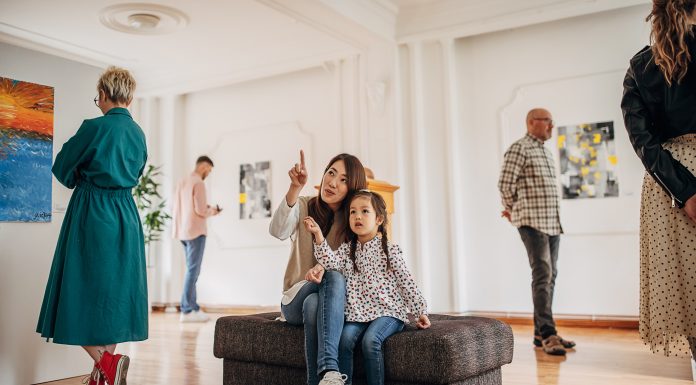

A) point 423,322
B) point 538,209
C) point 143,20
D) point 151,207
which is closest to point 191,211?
point 151,207

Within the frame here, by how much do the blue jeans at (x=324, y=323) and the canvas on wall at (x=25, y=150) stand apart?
1647mm

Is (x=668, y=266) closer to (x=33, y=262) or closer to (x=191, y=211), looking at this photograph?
(x=33, y=262)

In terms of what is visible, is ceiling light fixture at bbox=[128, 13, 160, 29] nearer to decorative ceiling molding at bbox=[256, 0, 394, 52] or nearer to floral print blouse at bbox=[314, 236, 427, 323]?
decorative ceiling molding at bbox=[256, 0, 394, 52]

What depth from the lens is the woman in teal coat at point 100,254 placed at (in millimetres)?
2533

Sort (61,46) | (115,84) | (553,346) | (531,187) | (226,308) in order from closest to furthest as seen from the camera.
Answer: (115,84), (553,346), (531,187), (61,46), (226,308)

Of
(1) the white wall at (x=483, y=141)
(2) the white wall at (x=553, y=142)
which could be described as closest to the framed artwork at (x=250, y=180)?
(1) the white wall at (x=483, y=141)

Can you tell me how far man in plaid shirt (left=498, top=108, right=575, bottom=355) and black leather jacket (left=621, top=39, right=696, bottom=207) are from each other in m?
2.11

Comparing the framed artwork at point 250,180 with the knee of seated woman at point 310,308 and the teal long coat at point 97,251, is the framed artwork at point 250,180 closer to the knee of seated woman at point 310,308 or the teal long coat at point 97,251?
the teal long coat at point 97,251

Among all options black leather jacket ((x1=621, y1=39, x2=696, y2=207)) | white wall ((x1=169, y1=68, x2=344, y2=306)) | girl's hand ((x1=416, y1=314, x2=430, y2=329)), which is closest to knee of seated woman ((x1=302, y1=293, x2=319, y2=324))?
girl's hand ((x1=416, y1=314, x2=430, y2=329))

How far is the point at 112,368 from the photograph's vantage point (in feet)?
8.31

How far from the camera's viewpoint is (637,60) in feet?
5.91

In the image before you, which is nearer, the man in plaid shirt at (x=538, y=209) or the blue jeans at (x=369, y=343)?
the blue jeans at (x=369, y=343)

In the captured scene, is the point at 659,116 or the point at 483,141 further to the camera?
the point at 483,141

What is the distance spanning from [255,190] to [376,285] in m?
5.08
